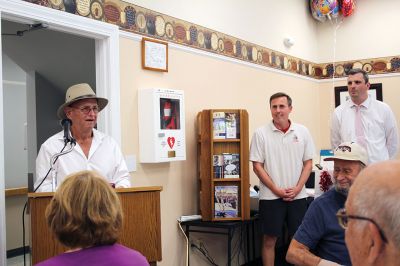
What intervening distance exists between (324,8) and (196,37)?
110 inches

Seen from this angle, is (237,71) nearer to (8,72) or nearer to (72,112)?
(72,112)

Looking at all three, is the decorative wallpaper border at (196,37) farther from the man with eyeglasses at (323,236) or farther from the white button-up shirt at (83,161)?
the man with eyeglasses at (323,236)

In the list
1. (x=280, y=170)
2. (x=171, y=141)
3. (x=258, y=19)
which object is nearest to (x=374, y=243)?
(x=171, y=141)

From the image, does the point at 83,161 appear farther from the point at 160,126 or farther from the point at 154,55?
the point at 154,55

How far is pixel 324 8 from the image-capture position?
6.44 m

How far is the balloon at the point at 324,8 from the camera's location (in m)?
6.40

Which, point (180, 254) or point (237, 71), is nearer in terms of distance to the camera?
point (180, 254)

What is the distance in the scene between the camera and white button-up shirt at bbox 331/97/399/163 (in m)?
3.88

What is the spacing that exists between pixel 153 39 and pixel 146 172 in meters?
1.08

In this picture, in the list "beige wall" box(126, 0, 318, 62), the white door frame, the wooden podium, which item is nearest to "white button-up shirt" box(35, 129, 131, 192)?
the wooden podium

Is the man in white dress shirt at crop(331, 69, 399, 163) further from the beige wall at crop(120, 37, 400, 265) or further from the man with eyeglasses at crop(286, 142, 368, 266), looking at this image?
the man with eyeglasses at crop(286, 142, 368, 266)

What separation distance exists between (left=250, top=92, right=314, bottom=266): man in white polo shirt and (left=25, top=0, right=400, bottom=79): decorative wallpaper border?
0.97m

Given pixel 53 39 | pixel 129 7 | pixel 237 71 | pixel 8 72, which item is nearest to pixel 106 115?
pixel 129 7

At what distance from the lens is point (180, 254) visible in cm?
417
